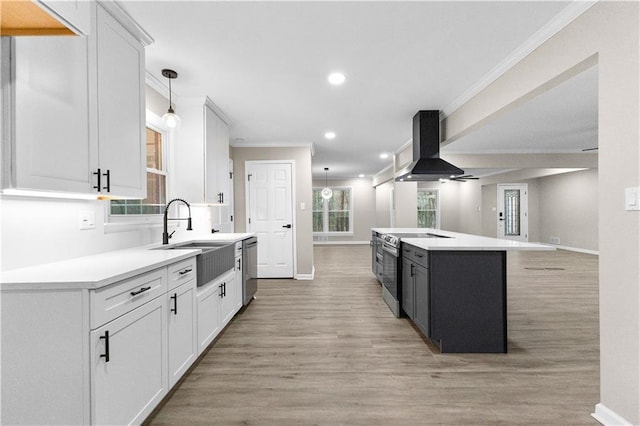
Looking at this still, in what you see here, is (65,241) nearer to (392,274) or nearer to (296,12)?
(296,12)

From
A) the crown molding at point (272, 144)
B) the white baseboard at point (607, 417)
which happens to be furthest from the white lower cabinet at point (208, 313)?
the crown molding at point (272, 144)

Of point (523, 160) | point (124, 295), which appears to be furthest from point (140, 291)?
point (523, 160)

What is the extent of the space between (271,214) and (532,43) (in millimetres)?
4454

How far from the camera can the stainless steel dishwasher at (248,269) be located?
374 centimetres

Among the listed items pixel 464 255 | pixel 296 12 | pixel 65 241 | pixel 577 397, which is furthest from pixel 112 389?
pixel 577 397

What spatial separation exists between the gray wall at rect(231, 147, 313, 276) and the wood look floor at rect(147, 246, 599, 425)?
1817 millimetres

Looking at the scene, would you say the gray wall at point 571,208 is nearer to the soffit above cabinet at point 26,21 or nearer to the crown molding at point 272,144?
the crown molding at point 272,144

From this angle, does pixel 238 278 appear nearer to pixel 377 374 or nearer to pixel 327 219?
pixel 377 374

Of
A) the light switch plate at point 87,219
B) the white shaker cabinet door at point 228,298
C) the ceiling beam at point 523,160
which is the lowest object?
the white shaker cabinet door at point 228,298

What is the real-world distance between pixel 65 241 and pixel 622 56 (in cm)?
336

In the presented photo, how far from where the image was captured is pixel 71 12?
1.21m

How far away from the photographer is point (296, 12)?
6.77 feet

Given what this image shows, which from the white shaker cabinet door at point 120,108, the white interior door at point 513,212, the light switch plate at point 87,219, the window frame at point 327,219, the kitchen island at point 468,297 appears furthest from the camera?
the window frame at point 327,219

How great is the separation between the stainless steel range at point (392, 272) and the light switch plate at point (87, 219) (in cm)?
279
